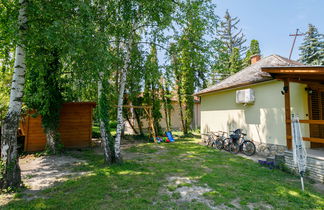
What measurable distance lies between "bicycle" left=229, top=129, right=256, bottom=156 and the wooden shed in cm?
754

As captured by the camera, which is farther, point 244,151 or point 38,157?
point 244,151

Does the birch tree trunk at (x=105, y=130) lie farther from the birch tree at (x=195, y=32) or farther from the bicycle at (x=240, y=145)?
the bicycle at (x=240, y=145)

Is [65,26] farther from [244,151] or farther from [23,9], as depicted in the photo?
[244,151]

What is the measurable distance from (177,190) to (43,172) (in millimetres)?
4298

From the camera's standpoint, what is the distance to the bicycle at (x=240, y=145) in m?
7.22

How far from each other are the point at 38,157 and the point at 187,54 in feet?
24.7

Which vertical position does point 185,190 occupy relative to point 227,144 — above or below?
below

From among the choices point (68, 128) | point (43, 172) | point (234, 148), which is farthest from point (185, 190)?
point (68, 128)

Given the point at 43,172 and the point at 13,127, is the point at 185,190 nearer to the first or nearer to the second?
the point at 13,127

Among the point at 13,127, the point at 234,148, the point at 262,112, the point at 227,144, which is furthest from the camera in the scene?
the point at 227,144

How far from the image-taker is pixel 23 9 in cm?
393

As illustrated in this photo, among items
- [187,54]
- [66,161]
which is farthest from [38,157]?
[187,54]

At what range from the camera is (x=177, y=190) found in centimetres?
374

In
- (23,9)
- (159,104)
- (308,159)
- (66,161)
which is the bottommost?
(66,161)
